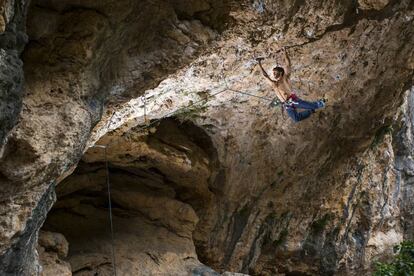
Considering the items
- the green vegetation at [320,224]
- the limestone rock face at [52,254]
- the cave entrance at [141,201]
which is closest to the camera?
the limestone rock face at [52,254]

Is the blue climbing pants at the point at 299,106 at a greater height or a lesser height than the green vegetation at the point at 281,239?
greater

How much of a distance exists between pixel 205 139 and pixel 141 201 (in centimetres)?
163

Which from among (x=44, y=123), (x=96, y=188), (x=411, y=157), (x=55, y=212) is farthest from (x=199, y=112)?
(x=411, y=157)

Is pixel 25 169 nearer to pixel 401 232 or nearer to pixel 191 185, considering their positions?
pixel 191 185

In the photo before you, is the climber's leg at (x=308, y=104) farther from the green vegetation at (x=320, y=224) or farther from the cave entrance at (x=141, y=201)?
the green vegetation at (x=320, y=224)

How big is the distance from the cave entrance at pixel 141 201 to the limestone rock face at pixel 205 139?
0.03 m

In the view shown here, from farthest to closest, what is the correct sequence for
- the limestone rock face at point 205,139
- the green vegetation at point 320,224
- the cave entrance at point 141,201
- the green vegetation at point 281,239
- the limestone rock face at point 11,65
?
the green vegetation at point 320,224 < the green vegetation at point 281,239 < the cave entrance at point 141,201 < the limestone rock face at point 205,139 < the limestone rock face at point 11,65

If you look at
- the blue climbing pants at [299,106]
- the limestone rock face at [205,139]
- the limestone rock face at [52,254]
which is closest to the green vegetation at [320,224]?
the limestone rock face at [205,139]

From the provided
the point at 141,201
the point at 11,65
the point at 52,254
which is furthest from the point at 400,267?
the point at 11,65

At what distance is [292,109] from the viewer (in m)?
7.41

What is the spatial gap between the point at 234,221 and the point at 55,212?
11.9 ft

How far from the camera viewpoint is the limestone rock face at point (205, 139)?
4754 mm

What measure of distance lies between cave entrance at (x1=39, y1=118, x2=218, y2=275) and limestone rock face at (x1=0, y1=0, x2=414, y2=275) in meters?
0.03

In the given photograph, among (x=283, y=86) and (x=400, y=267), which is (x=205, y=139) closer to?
(x=283, y=86)
